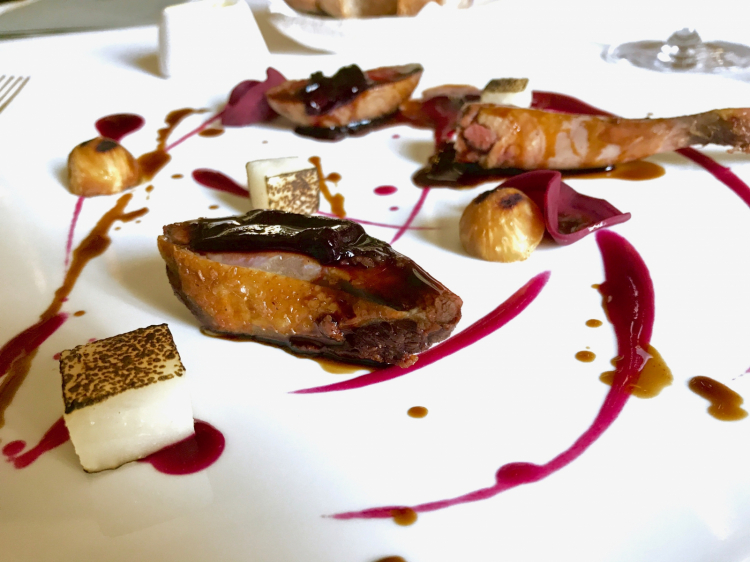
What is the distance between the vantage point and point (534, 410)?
1278 millimetres

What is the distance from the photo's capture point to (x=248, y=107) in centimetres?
251

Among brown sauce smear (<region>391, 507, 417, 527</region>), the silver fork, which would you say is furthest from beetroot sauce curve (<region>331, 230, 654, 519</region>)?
the silver fork

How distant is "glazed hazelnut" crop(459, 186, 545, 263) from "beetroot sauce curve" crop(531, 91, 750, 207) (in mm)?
758

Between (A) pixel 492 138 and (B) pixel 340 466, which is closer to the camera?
(B) pixel 340 466

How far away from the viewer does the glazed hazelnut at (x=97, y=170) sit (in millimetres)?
2094

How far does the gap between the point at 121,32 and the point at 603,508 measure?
3.47m

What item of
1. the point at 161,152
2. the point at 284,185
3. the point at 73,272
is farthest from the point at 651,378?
the point at 161,152

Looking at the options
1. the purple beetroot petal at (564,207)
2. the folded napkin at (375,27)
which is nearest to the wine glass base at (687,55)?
the folded napkin at (375,27)

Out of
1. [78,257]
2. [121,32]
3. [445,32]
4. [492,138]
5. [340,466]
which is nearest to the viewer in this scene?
[340,466]

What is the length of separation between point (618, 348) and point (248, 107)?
1738 mm

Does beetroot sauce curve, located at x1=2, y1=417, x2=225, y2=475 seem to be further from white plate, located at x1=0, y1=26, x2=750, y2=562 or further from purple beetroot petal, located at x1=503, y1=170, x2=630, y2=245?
purple beetroot petal, located at x1=503, y1=170, x2=630, y2=245

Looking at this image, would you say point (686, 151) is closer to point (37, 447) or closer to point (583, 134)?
point (583, 134)

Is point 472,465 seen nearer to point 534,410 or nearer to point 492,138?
point 534,410

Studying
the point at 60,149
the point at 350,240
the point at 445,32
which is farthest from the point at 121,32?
the point at 350,240
